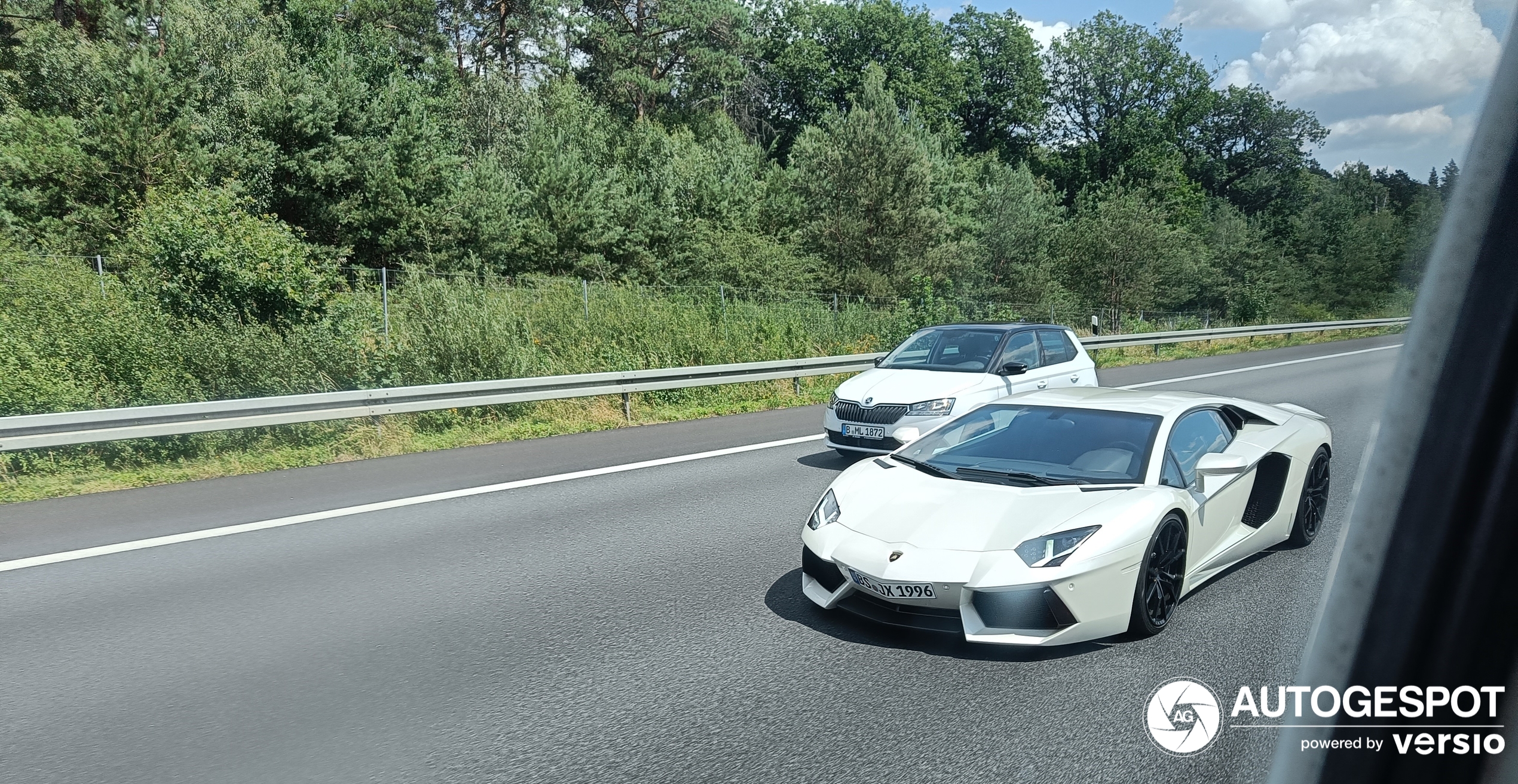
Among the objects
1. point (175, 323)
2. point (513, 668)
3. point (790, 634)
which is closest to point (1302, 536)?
point (790, 634)

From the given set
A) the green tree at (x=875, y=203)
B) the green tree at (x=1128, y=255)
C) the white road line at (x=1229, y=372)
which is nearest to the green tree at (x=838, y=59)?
the green tree at (x=1128, y=255)

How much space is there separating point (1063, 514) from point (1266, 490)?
6.91 ft

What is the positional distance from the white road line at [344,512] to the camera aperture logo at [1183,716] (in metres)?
6.60

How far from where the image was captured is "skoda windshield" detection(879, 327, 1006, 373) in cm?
1159

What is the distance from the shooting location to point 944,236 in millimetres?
37969

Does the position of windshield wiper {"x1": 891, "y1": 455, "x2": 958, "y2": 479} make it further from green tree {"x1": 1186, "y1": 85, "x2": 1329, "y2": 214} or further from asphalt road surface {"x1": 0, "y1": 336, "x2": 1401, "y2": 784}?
green tree {"x1": 1186, "y1": 85, "x2": 1329, "y2": 214}

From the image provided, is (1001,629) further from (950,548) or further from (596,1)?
(596,1)

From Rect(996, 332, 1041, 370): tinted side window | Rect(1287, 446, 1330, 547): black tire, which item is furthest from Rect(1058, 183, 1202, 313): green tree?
Rect(1287, 446, 1330, 547): black tire

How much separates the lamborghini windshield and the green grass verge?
3.34m

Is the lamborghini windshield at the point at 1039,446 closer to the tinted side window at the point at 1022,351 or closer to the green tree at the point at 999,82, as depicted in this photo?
the tinted side window at the point at 1022,351

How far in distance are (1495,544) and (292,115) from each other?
106 feet

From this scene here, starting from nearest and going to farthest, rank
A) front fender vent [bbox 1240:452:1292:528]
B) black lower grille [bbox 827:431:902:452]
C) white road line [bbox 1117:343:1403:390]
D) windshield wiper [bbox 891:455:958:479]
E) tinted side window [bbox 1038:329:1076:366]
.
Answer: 1. windshield wiper [bbox 891:455:958:479]
2. front fender vent [bbox 1240:452:1292:528]
3. black lower grille [bbox 827:431:902:452]
4. tinted side window [bbox 1038:329:1076:366]
5. white road line [bbox 1117:343:1403:390]

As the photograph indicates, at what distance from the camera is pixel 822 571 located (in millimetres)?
5387

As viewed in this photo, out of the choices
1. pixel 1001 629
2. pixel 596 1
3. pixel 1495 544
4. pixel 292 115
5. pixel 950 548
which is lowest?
pixel 1001 629
